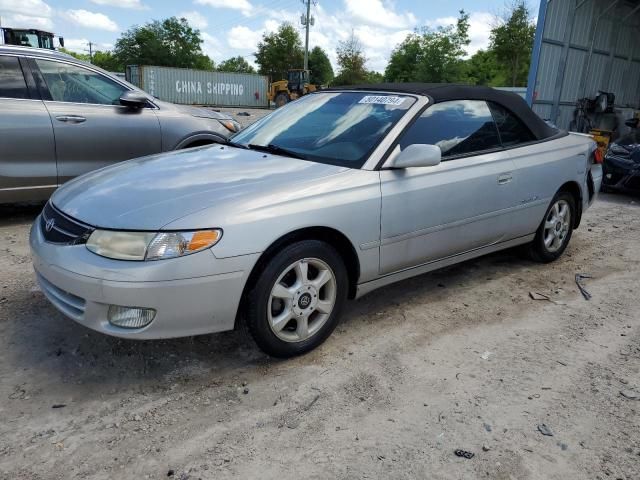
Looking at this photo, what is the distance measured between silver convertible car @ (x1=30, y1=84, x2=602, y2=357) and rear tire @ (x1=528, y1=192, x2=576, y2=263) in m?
0.17

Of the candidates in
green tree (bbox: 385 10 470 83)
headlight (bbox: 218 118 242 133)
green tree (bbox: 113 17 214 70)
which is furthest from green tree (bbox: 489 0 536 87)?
green tree (bbox: 113 17 214 70)

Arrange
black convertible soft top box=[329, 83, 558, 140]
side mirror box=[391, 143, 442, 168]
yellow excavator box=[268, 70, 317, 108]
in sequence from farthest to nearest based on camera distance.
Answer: yellow excavator box=[268, 70, 317, 108] < black convertible soft top box=[329, 83, 558, 140] < side mirror box=[391, 143, 442, 168]

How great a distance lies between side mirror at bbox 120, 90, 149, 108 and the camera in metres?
5.26

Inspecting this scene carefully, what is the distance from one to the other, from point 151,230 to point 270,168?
872mm

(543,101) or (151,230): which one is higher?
(543,101)

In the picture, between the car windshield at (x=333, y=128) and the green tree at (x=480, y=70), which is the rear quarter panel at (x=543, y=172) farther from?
the green tree at (x=480, y=70)

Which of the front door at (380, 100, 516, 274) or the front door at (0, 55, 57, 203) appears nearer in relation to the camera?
the front door at (380, 100, 516, 274)

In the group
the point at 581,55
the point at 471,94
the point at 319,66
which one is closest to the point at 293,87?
the point at 581,55

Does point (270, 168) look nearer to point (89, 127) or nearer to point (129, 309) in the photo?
→ point (129, 309)

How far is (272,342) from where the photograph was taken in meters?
2.72

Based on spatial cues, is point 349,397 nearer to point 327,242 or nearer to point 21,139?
point 327,242

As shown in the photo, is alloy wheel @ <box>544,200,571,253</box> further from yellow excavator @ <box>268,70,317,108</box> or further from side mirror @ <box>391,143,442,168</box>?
yellow excavator @ <box>268,70,317,108</box>

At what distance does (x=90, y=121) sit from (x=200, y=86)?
35082 millimetres

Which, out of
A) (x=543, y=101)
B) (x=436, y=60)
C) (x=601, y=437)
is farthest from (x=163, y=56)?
(x=601, y=437)
